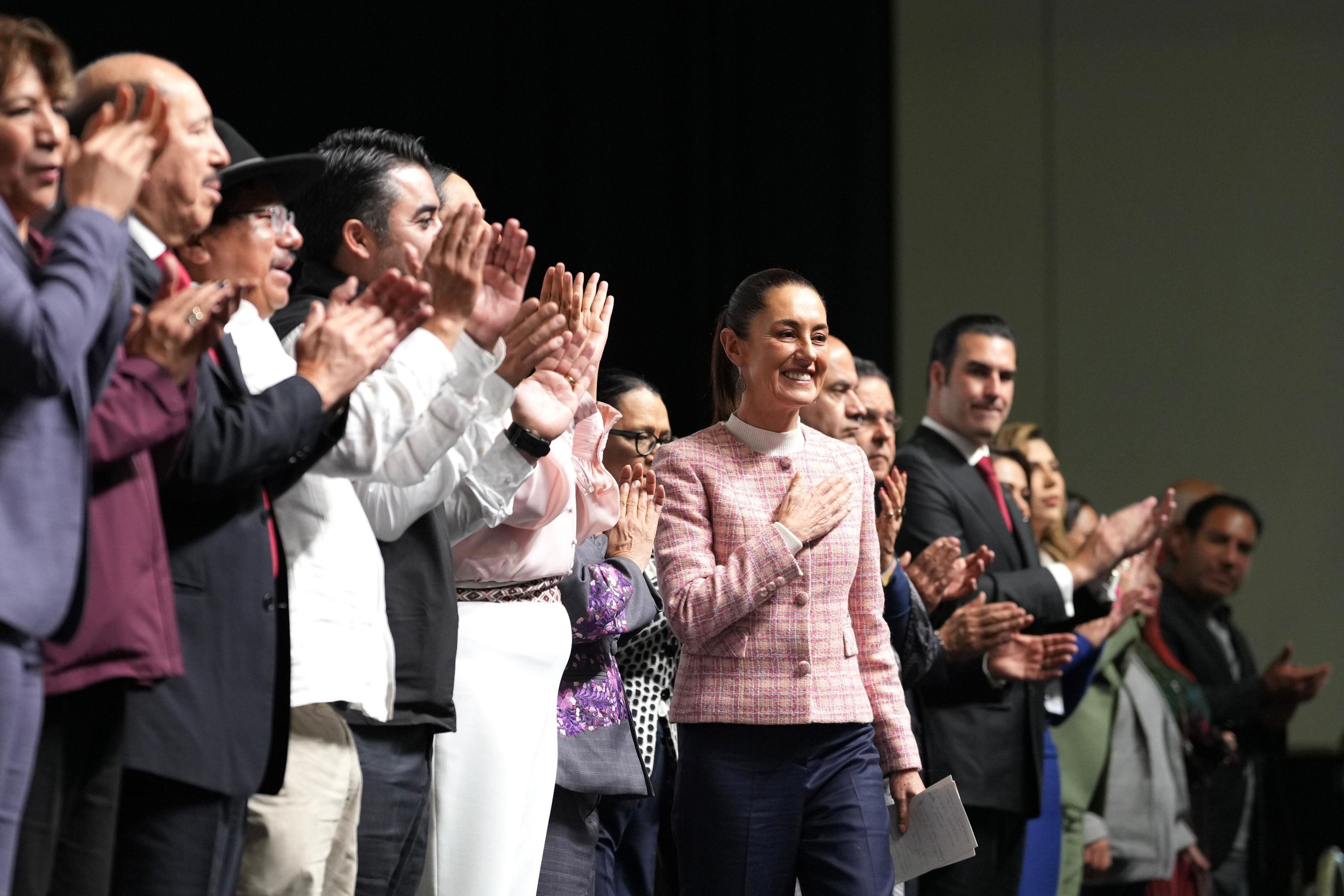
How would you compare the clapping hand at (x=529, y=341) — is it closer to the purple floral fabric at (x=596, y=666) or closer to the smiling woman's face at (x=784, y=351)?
the purple floral fabric at (x=596, y=666)

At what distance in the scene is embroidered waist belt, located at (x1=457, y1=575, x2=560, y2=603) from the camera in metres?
2.38

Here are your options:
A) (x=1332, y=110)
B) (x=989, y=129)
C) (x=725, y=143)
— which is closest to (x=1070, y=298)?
(x=989, y=129)

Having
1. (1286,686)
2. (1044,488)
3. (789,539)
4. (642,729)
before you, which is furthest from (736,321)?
(1286,686)

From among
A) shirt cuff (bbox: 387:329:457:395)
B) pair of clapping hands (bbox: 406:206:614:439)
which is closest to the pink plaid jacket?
pair of clapping hands (bbox: 406:206:614:439)

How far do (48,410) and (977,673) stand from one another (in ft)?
8.50

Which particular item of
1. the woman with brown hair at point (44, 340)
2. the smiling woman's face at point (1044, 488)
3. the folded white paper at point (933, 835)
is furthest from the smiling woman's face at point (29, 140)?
the smiling woman's face at point (1044, 488)

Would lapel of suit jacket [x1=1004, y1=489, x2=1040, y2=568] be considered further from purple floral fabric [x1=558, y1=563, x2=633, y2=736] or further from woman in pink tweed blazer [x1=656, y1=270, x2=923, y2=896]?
purple floral fabric [x1=558, y1=563, x2=633, y2=736]

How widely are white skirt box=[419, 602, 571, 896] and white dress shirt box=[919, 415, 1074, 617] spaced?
5.83 feet

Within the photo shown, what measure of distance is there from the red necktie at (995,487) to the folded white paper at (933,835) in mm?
1205

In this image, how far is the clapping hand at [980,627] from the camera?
3600 mm

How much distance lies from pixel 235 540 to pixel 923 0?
5.94 metres

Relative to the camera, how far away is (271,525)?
1827 millimetres

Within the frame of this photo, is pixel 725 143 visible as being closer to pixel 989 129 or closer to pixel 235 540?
pixel 989 129

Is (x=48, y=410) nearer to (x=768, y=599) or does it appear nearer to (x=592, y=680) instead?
(x=592, y=680)
